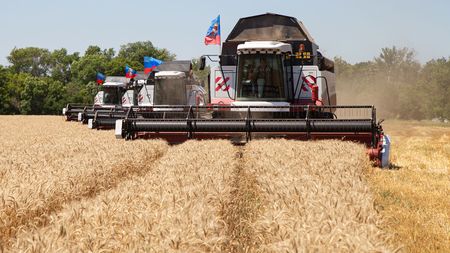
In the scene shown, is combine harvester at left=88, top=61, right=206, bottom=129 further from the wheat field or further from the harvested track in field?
the harvested track in field

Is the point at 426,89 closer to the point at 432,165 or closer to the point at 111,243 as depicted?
the point at 432,165

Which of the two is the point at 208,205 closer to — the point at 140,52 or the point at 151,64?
the point at 151,64

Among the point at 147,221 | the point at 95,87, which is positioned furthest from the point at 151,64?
the point at 95,87

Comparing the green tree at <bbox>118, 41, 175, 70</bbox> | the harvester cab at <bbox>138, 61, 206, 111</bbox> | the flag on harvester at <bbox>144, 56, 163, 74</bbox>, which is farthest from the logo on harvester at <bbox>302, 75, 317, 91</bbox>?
the green tree at <bbox>118, 41, 175, 70</bbox>

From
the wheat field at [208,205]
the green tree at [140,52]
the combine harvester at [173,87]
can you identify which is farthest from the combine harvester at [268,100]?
the green tree at [140,52]

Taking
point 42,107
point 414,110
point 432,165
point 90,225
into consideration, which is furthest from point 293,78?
point 414,110

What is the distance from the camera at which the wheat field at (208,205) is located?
317 cm

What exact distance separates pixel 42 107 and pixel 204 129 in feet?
198

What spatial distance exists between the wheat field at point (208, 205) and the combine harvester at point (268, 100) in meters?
2.35

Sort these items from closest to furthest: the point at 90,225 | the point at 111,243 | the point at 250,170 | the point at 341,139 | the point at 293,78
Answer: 1. the point at 111,243
2. the point at 90,225
3. the point at 250,170
4. the point at 341,139
5. the point at 293,78

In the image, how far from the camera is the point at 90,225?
3625 mm

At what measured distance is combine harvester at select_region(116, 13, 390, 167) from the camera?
1145 centimetres

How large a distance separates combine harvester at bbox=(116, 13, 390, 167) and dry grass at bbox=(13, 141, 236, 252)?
585cm

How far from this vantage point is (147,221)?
3623mm
